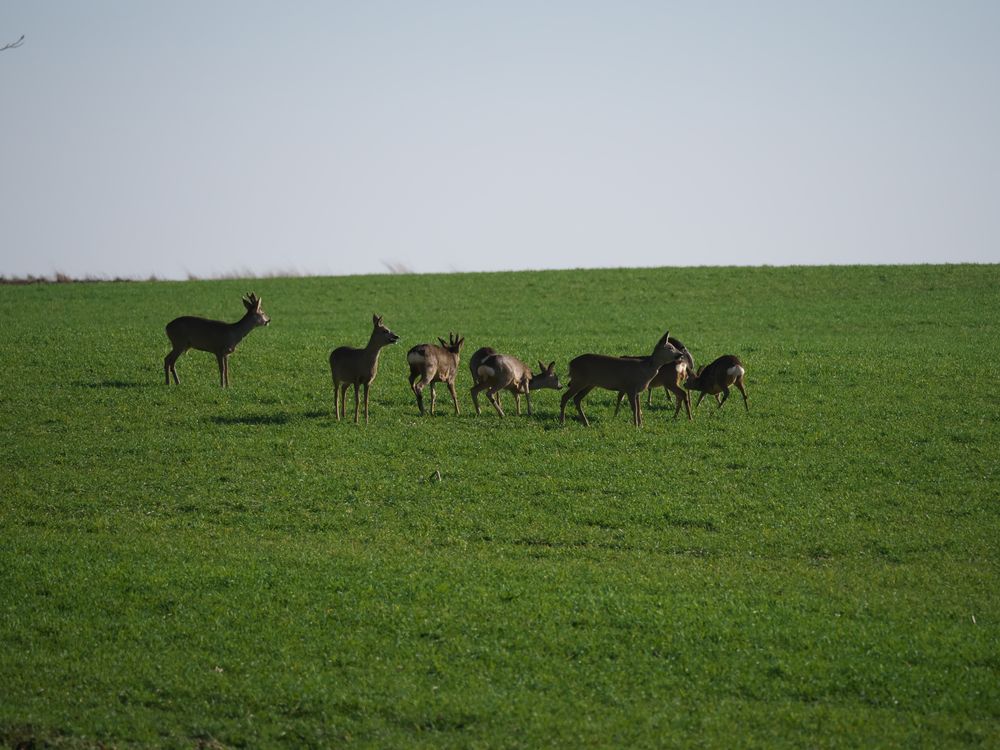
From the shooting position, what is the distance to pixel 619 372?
19844 millimetres

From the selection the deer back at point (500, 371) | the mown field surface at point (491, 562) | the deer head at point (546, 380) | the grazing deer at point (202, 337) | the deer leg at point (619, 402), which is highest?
the grazing deer at point (202, 337)

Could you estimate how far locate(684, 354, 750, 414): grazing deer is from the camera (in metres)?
21.0

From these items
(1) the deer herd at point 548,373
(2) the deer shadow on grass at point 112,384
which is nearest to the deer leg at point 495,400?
(1) the deer herd at point 548,373

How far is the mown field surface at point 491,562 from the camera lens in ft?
29.3

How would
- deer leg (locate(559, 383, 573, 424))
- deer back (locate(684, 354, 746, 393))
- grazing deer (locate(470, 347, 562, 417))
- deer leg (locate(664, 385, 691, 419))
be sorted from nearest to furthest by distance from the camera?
deer leg (locate(559, 383, 573, 424)) < grazing deer (locate(470, 347, 562, 417)) < deer leg (locate(664, 385, 691, 419)) < deer back (locate(684, 354, 746, 393))

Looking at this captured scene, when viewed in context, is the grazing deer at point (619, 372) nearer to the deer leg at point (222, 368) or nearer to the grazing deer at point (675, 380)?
the grazing deer at point (675, 380)

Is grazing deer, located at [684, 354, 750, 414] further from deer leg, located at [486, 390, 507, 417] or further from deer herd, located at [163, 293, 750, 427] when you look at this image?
deer leg, located at [486, 390, 507, 417]

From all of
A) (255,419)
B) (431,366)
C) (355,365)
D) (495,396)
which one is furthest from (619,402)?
(255,419)

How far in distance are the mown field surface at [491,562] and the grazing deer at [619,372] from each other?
3.04 feet

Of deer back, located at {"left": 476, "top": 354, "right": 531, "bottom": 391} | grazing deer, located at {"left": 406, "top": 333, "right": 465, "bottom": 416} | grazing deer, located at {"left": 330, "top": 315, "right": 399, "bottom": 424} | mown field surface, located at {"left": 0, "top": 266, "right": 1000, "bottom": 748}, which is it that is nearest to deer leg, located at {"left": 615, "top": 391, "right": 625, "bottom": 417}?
mown field surface, located at {"left": 0, "top": 266, "right": 1000, "bottom": 748}

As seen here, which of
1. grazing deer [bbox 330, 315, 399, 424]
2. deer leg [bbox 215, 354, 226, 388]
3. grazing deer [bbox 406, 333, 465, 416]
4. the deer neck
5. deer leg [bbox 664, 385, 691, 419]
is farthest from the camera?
the deer neck

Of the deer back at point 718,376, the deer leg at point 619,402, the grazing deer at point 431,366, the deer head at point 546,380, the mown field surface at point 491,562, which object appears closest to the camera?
the mown field surface at point 491,562

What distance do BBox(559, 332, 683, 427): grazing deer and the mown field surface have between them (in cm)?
93

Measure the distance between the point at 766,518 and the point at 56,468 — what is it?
9.97 metres
